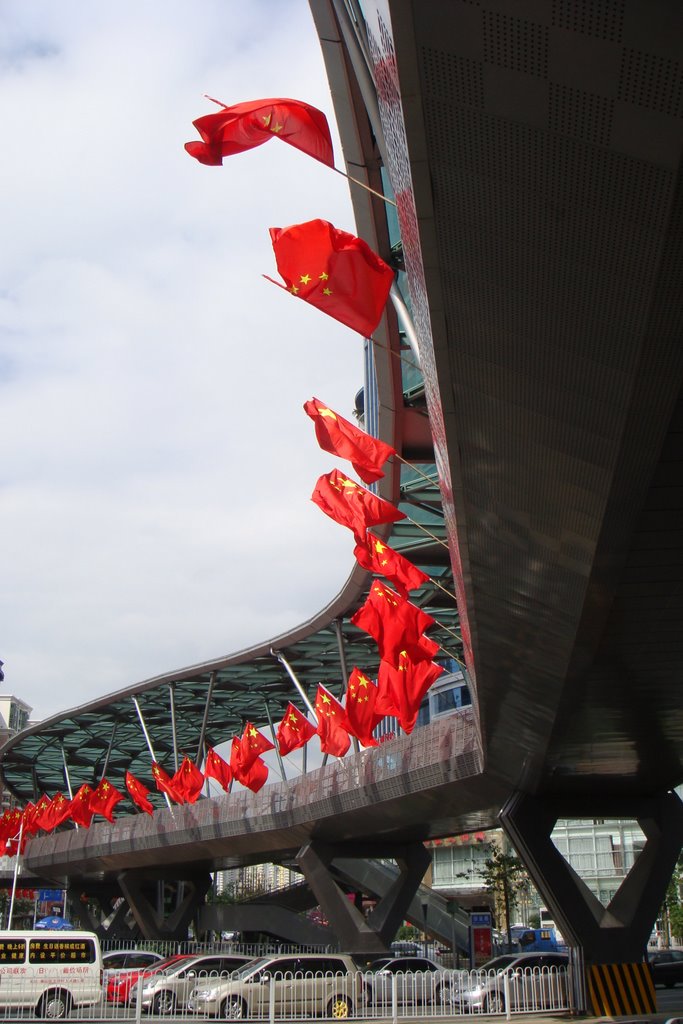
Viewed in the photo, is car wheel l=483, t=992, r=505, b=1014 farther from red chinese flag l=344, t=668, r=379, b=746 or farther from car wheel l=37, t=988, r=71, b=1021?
car wheel l=37, t=988, r=71, b=1021

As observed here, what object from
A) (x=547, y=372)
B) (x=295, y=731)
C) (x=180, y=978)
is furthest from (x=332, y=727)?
(x=547, y=372)

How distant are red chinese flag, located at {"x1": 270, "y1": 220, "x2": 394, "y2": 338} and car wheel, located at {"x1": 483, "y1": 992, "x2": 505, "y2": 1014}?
1906 cm

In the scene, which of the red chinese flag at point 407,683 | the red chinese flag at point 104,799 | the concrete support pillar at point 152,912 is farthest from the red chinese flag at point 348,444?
the concrete support pillar at point 152,912

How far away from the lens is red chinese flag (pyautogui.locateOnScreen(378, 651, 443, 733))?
25312 millimetres

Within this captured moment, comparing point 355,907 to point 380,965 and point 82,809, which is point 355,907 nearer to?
point 380,965

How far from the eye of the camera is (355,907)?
4206cm

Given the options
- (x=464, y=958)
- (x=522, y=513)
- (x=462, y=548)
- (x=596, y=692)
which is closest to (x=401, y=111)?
(x=522, y=513)

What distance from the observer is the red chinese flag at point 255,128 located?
11.1 m

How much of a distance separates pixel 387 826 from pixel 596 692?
23727mm

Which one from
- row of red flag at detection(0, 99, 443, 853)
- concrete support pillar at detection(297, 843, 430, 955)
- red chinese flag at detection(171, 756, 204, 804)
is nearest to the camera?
row of red flag at detection(0, 99, 443, 853)

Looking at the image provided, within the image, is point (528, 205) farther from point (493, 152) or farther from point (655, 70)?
point (655, 70)

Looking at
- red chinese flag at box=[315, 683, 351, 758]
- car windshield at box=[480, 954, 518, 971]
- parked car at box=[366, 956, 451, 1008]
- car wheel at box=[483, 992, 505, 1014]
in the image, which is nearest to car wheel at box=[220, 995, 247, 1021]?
parked car at box=[366, 956, 451, 1008]

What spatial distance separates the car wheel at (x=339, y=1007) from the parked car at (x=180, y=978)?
2.96 metres

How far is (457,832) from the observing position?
141ft
